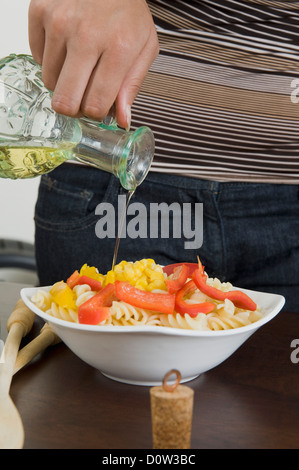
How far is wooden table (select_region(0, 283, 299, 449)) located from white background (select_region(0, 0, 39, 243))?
2.63m

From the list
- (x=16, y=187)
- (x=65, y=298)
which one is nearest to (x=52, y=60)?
(x=65, y=298)

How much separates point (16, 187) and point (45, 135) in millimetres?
2616

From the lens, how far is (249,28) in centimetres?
132

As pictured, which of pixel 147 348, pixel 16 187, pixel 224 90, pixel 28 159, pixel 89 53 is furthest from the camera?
pixel 16 187

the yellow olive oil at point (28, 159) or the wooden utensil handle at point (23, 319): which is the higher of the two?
the yellow olive oil at point (28, 159)

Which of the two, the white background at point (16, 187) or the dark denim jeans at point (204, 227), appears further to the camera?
the white background at point (16, 187)

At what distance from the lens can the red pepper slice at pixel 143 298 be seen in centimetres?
83

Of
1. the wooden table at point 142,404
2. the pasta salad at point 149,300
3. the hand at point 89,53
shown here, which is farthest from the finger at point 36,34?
the wooden table at point 142,404

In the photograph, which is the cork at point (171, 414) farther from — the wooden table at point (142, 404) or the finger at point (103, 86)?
the finger at point (103, 86)

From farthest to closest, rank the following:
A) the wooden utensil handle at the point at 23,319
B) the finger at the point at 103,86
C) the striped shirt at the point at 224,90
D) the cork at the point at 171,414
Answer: the striped shirt at the point at 224,90 < the wooden utensil handle at the point at 23,319 < the finger at the point at 103,86 < the cork at the point at 171,414

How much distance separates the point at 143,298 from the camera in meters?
0.83

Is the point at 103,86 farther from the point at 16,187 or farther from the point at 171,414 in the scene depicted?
the point at 16,187

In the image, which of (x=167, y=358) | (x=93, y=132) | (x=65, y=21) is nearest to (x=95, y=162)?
(x=93, y=132)

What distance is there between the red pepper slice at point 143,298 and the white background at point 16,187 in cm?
270
